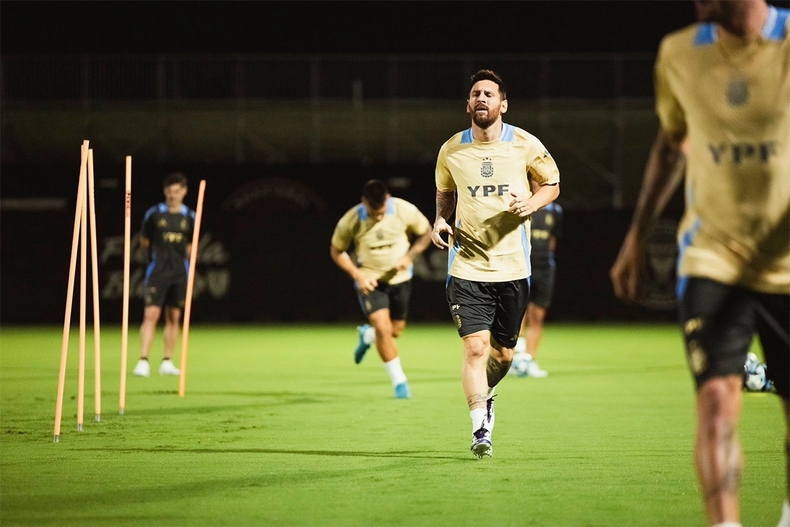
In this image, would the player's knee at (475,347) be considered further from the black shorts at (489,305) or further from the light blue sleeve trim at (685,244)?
the light blue sleeve trim at (685,244)

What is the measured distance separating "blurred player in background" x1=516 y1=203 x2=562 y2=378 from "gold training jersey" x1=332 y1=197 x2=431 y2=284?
2.37 m

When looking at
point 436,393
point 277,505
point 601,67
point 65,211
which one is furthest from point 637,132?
point 277,505

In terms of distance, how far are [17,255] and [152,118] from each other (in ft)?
19.3

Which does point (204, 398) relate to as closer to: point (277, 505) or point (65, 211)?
point (277, 505)

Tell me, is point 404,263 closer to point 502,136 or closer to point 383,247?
point 383,247

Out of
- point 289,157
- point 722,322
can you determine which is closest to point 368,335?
point 722,322

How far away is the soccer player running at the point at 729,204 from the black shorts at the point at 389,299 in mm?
7185

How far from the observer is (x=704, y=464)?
425cm

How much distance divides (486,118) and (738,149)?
355 centimetres

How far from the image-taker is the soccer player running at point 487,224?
25.1ft

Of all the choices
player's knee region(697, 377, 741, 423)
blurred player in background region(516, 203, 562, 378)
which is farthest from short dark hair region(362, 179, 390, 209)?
player's knee region(697, 377, 741, 423)

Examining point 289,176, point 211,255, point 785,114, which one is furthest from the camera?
point 289,176

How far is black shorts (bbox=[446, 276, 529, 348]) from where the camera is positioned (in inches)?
303

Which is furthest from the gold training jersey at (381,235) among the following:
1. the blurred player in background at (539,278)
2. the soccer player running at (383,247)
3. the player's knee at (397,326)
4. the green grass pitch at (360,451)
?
the blurred player in background at (539,278)
